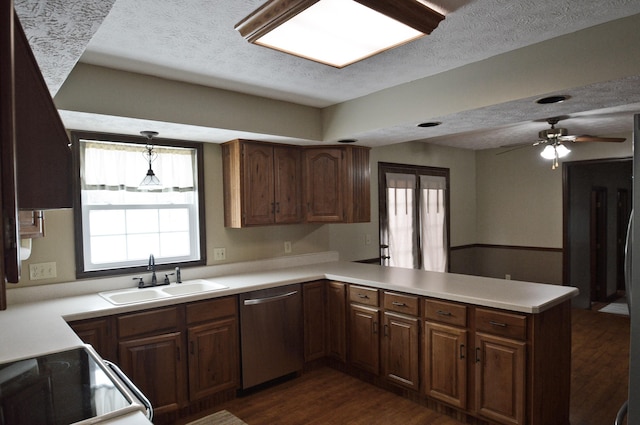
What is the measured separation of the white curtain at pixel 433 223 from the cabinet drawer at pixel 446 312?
246 centimetres

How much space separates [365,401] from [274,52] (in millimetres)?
2613

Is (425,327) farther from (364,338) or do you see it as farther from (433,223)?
(433,223)

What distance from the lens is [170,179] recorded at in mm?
3418

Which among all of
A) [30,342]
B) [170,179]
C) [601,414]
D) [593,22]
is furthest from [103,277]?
[601,414]

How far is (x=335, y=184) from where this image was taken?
388cm

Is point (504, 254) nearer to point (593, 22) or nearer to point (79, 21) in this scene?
point (593, 22)

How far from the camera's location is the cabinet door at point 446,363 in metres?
2.66

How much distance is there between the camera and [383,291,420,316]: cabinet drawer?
2936 millimetres

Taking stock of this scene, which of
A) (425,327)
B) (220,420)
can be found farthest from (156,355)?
(425,327)

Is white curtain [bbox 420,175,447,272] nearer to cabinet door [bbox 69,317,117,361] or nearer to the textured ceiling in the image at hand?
the textured ceiling

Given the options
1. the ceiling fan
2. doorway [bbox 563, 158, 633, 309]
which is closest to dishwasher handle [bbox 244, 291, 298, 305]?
the ceiling fan

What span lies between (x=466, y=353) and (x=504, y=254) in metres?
3.86

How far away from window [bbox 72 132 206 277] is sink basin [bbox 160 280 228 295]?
25 cm

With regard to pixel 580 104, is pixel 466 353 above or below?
below
